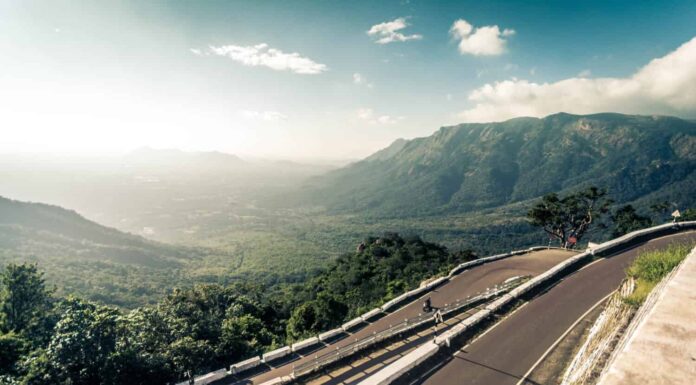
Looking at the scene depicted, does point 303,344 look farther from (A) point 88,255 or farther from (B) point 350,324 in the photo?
(A) point 88,255

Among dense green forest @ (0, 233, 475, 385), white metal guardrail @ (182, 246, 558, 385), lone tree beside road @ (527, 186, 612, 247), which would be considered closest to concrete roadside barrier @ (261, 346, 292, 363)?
white metal guardrail @ (182, 246, 558, 385)

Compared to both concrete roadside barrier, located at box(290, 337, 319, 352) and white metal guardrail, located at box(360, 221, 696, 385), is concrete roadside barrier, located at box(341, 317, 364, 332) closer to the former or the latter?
concrete roadside barrier, located at box(290, 337, 319, 352)

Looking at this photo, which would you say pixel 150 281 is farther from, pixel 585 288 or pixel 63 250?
pixel 585 288

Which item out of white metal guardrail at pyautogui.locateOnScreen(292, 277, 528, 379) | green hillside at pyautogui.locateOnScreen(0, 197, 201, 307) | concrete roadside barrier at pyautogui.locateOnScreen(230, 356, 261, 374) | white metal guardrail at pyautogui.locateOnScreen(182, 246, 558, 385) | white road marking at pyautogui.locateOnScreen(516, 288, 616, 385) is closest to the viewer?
white road marking at pyautogui.locateOnScreen(516, 288, 616, 385)

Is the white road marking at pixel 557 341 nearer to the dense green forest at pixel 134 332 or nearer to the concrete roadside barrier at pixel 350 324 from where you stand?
the concrete roadside barrier at pixel 350 324

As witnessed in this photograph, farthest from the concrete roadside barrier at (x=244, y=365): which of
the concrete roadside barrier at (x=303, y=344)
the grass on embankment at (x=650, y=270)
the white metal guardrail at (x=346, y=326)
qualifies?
the grass on embankment at (x=650, y=270)

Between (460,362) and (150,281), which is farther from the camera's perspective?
(150,281)

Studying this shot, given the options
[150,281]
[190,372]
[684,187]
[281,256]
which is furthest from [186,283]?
[684,187]

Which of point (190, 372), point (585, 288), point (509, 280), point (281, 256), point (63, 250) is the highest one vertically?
point (585, 288)
